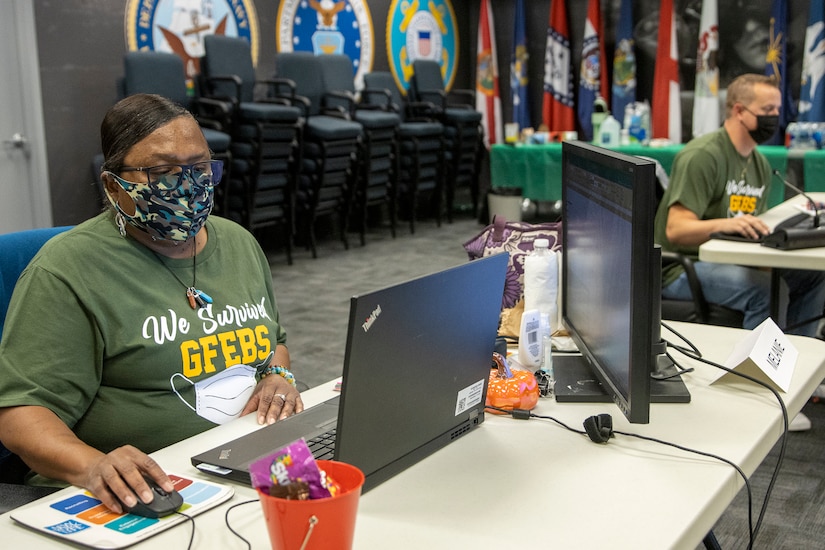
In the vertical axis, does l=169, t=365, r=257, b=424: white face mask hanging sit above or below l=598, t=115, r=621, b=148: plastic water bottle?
below

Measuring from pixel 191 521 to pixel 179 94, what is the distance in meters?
4.70

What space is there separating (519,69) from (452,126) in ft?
3.83

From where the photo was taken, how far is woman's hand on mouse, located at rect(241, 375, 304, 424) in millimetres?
1492

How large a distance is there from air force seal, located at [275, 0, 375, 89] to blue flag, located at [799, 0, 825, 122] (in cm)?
356

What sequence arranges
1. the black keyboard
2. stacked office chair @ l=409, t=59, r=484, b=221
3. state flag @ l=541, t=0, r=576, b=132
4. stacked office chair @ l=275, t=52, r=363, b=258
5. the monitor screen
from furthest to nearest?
state flag @ l=541, t=0, r=576, b=132, stacked office chair @ l=409, t=59, r=484, b=221, stacked office chair @ l=275, t=52, r=363, b=258, the black keyboard, the monitor screen

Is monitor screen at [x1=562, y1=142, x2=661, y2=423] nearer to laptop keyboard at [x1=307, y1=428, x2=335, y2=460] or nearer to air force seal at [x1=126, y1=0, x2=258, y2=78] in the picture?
laptop keyboard at [x1=307, y1=428, x2=335, y2=460]

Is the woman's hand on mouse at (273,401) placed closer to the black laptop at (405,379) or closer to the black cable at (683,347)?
the black laptop at (405,379)

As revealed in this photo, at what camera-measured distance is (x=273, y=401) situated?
1517mm

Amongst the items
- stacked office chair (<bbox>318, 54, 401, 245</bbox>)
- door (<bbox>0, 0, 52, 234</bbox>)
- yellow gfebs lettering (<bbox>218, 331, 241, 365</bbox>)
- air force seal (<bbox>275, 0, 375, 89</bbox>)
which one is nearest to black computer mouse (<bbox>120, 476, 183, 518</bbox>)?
yellow gfebs lettering (<bbox>218, 331, 241, 365</bbox>)

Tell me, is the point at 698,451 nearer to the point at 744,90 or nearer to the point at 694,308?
the point at 694,308

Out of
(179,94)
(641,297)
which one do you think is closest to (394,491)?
(641,297)

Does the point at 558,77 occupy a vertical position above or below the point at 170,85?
above

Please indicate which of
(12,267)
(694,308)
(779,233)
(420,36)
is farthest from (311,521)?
(420,36)

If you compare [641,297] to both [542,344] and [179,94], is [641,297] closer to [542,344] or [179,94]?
[542,344]
